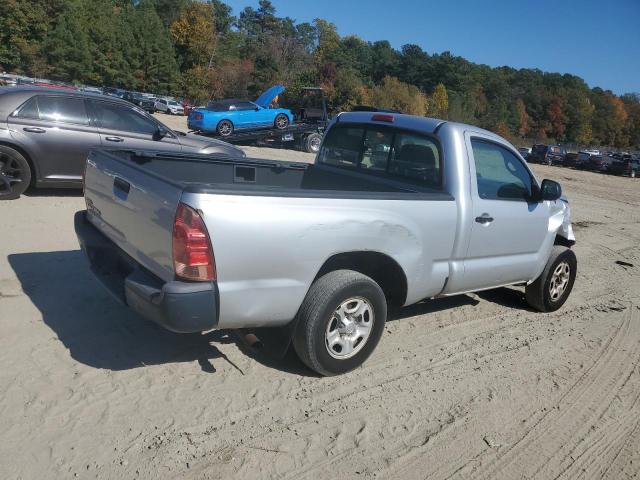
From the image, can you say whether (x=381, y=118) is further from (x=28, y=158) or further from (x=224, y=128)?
(x=224, y=128)

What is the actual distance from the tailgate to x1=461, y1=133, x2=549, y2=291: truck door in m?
2.50

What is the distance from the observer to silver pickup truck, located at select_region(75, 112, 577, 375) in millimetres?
3164

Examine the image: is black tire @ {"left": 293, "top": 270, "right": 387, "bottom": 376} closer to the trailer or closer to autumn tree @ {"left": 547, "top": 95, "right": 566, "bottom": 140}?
the trailer

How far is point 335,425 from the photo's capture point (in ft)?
11.2

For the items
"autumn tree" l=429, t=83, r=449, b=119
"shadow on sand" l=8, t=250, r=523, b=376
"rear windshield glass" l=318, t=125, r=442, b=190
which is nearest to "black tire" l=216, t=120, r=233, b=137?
"rear windshield glass" l=318, t=125, r=442, b=190

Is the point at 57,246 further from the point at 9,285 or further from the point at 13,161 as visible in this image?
the point at 13,161

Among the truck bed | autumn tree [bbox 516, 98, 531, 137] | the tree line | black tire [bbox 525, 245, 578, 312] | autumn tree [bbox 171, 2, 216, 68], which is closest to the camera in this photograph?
the truck bed

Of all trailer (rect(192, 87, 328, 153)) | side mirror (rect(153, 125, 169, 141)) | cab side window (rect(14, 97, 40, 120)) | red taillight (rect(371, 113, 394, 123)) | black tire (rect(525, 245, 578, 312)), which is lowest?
black tire (rect(525, 245, 578, 312))

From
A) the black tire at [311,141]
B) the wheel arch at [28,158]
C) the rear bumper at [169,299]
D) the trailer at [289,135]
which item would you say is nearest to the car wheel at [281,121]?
the trailer at [289,135]

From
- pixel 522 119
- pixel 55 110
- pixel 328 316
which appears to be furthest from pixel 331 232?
pixel 522 119

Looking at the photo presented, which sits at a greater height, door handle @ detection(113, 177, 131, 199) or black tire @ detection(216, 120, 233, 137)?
door handle @ detection(113, 177, 131, 199)

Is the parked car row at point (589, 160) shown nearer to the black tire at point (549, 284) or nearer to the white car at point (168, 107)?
the white car at point (168, 107)

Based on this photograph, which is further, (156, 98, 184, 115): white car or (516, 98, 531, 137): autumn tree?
(516, 98, 531, 137): autumn tree

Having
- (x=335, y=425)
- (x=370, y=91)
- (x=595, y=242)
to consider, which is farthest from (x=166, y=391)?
(x=370, y=91)
